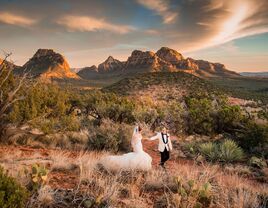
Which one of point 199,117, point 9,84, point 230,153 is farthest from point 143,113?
point 9,84

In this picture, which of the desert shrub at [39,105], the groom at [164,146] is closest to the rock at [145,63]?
the desert shrub at [39,105]

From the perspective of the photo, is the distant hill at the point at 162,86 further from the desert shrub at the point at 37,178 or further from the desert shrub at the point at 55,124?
the desert shrub at the point at 37,178

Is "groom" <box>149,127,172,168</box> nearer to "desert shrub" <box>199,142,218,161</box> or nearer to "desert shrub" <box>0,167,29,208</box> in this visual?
"desert shrub" <box>199,142,218,161</box>

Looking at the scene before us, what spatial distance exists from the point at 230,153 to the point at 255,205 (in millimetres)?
7444

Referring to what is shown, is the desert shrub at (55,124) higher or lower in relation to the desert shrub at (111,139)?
higher

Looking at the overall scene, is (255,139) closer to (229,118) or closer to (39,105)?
(229,118)

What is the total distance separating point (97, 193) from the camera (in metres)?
5.79

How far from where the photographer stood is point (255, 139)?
15.4 m

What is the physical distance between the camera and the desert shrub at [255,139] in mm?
14890

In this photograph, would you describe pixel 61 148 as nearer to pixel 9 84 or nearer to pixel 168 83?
pixel 9 84

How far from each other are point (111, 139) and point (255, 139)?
707cm

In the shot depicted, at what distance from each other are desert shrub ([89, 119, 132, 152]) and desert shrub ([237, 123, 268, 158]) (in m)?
5.91

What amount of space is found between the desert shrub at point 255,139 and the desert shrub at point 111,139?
5906mm

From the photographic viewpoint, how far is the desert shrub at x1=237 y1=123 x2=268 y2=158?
14.9m
